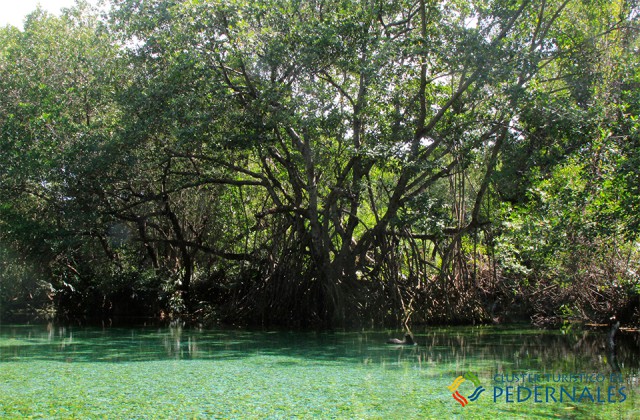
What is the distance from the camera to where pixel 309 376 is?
20.0 feet

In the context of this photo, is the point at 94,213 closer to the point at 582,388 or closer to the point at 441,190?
the point at 441,190

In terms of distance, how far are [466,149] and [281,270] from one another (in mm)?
4371

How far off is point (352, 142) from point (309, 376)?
531 centimetres

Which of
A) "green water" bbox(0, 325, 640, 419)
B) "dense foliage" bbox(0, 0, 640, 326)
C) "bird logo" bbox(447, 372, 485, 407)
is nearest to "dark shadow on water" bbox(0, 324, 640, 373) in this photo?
"green water" bbox(0, 325, 640, 419)

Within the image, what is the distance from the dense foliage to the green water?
1.66 metres

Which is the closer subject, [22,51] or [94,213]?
[94,213]

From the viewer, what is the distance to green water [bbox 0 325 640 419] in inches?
184

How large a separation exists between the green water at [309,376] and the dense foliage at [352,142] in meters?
1.66

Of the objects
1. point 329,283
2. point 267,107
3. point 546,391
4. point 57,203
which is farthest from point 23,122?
point 546,391

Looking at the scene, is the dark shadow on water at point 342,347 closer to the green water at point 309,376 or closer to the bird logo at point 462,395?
the green water at point 309,376

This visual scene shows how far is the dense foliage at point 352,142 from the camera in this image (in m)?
9.26

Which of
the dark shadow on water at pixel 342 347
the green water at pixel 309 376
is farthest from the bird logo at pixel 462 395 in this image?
→ the dark shadow on water at pixel 342 347

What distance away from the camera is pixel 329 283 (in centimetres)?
1138

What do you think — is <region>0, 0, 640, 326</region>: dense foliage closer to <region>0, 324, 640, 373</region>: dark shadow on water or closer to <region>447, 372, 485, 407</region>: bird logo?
<region>0, 324, 640, 373</region>: dark shadow on water
